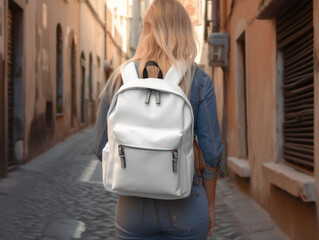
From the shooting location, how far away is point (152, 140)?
1.71 meters

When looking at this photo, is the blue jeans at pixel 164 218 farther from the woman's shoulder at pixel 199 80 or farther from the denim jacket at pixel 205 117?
the woman's shoulder at pixel 199 80

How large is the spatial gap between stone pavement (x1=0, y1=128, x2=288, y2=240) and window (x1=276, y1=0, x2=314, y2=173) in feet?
2.58

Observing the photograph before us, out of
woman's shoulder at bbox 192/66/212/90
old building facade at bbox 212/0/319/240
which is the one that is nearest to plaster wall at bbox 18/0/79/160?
old building facade at bbox 212/0/319/240

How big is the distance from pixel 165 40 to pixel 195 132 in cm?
36

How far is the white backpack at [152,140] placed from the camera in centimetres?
172

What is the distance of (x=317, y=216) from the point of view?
3688 millimetres

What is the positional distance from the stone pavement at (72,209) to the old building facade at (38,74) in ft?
2.49

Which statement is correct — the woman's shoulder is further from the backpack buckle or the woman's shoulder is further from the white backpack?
the backpack buckle

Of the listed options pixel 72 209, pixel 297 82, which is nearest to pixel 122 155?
pixel 297 82

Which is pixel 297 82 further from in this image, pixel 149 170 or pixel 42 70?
pixel 42 70

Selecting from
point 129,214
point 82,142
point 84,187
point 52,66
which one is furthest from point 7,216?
point 82,142

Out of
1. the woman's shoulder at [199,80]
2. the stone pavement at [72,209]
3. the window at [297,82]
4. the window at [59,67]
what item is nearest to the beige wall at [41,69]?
the window at [59,67]

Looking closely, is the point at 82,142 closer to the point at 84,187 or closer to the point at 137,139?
the point at 84,187

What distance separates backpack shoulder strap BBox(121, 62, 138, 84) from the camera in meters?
1.87
